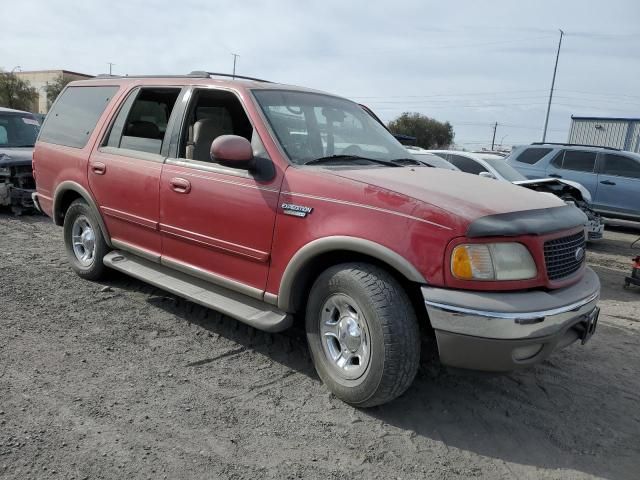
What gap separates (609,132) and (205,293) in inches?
1029

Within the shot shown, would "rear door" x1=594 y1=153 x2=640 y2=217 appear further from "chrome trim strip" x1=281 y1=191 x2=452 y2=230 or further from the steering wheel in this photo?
"chrome trim strip" x1=281 y1=191 x2=452 y2=230

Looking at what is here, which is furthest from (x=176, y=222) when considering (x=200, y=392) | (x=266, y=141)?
(x=200, y=392)

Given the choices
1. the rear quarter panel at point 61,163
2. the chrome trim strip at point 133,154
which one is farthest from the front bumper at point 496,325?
the rear quarter panel at point 61,163

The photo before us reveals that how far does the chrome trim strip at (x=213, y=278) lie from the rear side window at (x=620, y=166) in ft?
33.8

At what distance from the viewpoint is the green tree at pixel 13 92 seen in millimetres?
45938

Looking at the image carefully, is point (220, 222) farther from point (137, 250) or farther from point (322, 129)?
point (137, 250)

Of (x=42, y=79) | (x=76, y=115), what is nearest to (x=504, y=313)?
(x=76, y=115)

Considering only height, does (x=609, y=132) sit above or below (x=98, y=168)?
above

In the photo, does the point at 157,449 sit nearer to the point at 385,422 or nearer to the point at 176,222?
the point at 385,422

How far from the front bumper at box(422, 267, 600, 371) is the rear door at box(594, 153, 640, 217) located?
963cm

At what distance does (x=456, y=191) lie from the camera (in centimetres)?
323

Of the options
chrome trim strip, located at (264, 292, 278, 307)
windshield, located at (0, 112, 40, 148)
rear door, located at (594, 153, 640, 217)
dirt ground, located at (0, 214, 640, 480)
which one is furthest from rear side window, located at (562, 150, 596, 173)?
windshield, located at (0, 112, 40, 148)

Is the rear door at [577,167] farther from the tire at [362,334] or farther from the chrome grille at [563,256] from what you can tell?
the tire at [362,334]

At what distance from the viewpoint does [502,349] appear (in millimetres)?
2803
